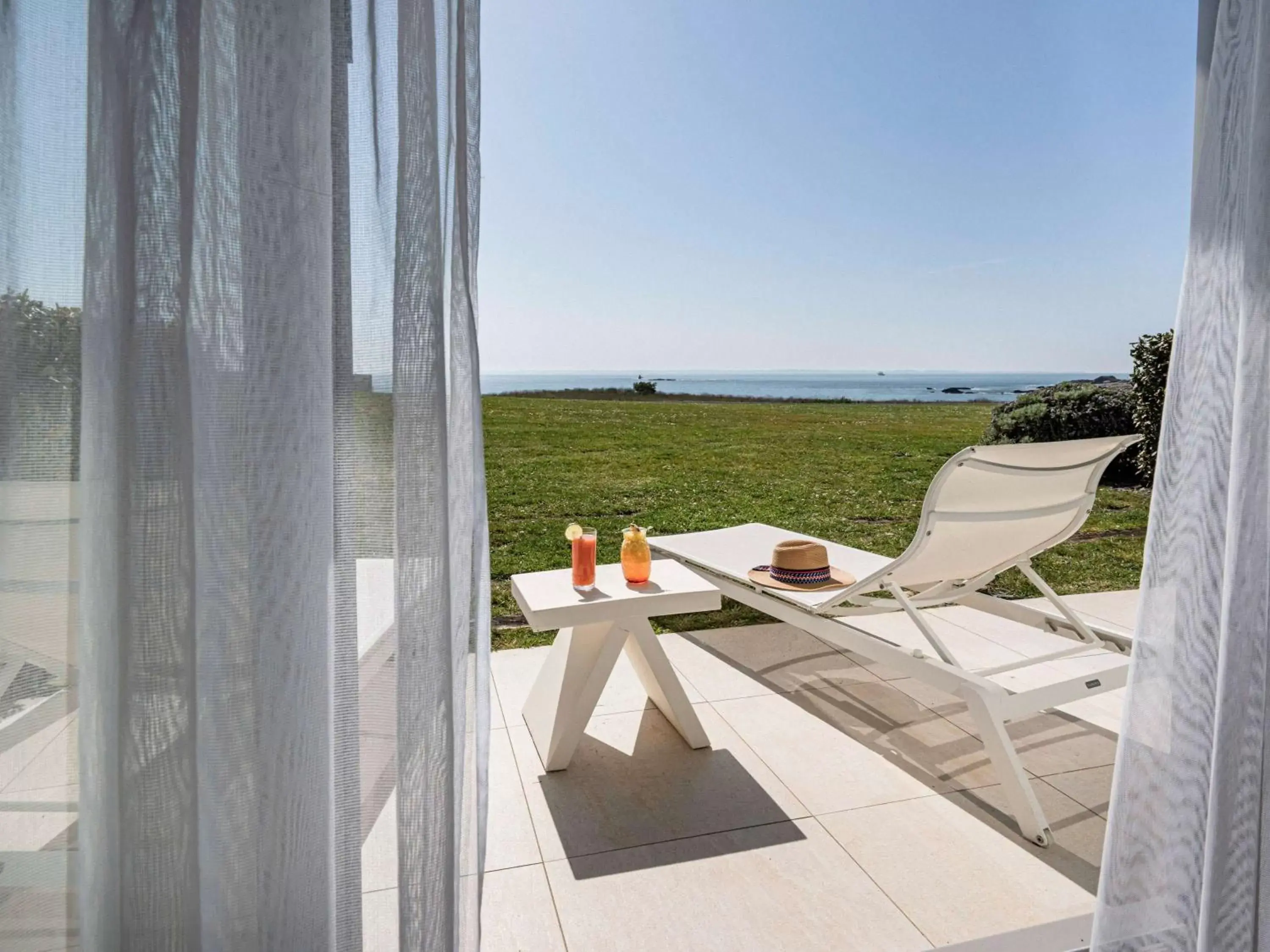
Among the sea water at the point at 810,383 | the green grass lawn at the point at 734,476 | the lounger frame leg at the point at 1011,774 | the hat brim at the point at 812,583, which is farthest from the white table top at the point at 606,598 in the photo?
the sea water at the point at 810,383

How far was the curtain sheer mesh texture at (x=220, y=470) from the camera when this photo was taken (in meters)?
0.67

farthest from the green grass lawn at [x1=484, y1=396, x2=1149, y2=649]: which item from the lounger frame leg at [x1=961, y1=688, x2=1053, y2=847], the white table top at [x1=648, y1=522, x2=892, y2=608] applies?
the lounger frame leg at [x1=961, y1=688, x2=1053, y2=847]

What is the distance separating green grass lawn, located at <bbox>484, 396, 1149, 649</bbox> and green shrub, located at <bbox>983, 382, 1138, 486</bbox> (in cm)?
35

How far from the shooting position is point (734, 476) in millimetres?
8062

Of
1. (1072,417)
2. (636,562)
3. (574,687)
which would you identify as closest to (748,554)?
(636,562)

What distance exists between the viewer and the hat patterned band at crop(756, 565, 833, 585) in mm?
2643

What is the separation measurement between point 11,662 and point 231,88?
0.53 meters

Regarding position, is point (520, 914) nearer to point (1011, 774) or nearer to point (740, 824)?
point (740, 824)

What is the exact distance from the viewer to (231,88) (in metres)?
0.70

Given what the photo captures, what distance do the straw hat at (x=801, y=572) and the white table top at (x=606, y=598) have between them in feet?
1.22

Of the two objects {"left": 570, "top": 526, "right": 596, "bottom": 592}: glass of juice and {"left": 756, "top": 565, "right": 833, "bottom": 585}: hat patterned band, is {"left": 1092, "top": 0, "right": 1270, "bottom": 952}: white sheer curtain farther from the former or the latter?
{"left": 756, "top": 565, "right": 833, "bottom": 585}: hat patterned band

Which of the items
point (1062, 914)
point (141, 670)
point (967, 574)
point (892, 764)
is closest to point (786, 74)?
point (967, 574)

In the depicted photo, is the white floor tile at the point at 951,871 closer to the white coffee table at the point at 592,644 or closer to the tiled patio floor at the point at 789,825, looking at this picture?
the tiled patio floor at the point at 789,825

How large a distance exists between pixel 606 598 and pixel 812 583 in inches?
33.1
